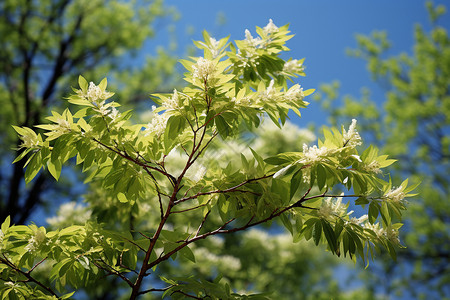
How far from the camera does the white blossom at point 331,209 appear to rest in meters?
1.96

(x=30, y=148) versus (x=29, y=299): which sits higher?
(x=30, y=148)

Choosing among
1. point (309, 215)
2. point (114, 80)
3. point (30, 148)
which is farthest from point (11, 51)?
point (309, 215)

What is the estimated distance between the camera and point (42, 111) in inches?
348

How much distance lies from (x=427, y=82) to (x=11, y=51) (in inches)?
512

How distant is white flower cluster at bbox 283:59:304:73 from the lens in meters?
2.36

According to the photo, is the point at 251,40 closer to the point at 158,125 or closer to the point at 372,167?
the point at 158,125

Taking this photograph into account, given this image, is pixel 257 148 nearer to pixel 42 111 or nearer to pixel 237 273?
pixel 237 273

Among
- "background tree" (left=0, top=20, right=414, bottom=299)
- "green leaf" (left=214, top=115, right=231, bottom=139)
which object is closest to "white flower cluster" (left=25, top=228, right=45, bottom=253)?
"background tree" (left=0, top=20, right=414, bottom=299)

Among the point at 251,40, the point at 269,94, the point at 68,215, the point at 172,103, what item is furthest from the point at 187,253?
the point at 68,215

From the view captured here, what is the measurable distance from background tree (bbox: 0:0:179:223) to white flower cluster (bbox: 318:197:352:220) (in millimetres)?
8143

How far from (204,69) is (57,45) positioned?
34.4ft

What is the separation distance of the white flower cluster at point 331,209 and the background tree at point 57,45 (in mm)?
8143

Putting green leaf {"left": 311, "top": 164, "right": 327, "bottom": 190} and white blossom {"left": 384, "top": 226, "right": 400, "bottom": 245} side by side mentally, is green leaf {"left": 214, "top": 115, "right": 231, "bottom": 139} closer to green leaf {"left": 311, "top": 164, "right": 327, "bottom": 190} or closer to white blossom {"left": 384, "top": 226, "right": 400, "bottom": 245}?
green leaf {"left": 311, "top": 164, "right": 327, "bottom": 190}

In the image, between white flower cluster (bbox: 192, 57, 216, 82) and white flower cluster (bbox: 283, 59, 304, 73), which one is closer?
white flower cluster (bbox: 192, 57, 216, 82)
